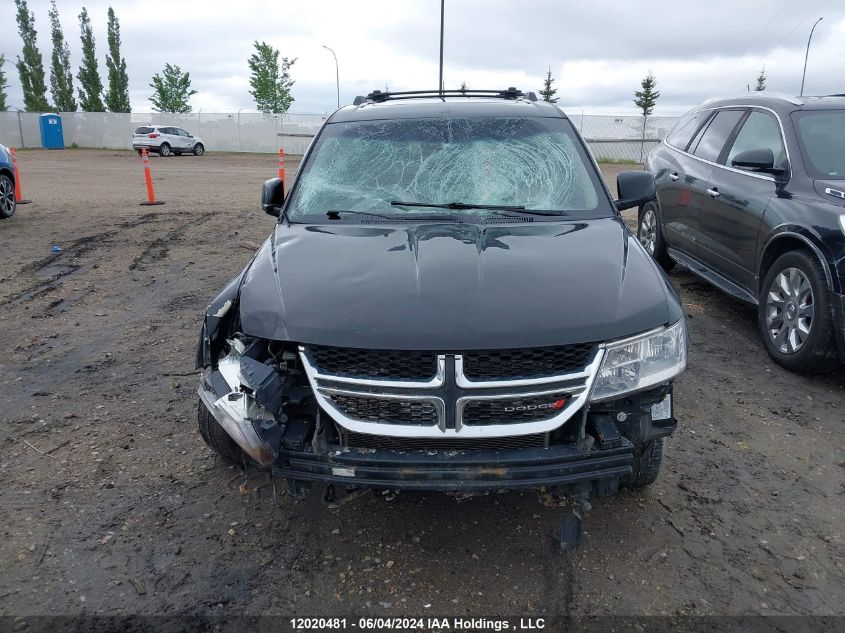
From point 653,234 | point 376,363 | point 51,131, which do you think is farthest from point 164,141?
point 376,363

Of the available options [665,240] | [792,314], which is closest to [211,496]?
[792,314]

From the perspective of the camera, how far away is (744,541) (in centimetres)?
298

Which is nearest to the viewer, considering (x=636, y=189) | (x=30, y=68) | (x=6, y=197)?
(x=636, y=189)

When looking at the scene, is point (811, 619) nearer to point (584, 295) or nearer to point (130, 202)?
point (584, 295)

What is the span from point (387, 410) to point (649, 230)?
586 cm

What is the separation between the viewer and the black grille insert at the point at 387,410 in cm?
Answer: 256

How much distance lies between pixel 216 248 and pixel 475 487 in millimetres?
7335

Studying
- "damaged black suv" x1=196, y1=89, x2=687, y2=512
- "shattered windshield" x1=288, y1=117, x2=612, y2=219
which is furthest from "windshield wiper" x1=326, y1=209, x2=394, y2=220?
"damaged black suv" x1=196, y1=89, x2=687, y2=512

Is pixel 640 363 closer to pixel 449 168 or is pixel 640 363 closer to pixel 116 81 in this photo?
pixel 449 168

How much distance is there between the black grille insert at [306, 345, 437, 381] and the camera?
2531 mm

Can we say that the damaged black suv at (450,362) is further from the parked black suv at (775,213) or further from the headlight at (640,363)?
the parked black suv at (775,213)

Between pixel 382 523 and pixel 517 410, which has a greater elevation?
pixel 517 410

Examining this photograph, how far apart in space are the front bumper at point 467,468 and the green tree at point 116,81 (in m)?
70.6

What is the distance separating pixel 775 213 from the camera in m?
5.00
